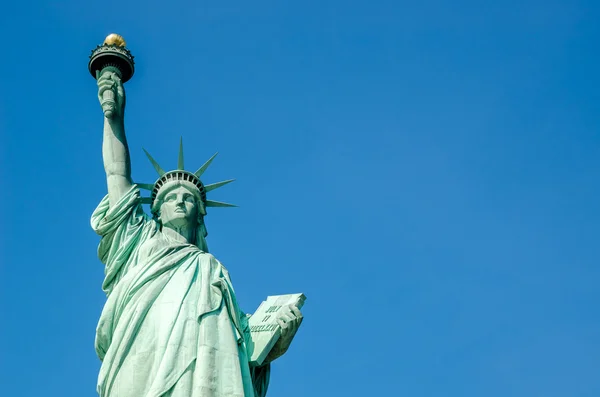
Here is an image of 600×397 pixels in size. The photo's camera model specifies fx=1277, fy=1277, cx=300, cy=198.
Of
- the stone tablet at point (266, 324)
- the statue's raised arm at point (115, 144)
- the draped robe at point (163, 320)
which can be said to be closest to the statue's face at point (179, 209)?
the draped robe at point (163, 320)

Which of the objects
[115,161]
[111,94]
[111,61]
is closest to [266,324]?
[115,161]

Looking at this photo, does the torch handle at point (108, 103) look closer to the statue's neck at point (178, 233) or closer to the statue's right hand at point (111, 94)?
the statue's right hand at point (111, 94)

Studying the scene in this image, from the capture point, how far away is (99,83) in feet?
80.4

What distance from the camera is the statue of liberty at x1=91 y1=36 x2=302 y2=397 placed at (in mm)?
20531

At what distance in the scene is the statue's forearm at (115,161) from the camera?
23.4 meters

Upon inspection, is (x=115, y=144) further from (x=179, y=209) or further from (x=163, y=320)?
(x=163, y=320)

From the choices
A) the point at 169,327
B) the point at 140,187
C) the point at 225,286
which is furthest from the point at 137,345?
the point at 140,187

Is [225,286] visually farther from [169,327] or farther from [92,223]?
[92,223]

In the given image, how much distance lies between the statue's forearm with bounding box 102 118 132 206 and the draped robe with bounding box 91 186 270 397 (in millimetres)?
222

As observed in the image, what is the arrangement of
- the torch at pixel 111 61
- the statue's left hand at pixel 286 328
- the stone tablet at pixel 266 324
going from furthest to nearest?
1. the torch at pixel 111 61
2. the statue's left hand at pixel 286 328
3. the stone tablet at pixel 266 324

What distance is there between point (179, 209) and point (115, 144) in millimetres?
1790

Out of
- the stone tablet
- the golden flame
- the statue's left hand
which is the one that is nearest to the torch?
the golden flame

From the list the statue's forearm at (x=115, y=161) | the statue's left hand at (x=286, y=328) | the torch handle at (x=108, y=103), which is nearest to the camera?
the statue's left hand at (x=286, y=328)

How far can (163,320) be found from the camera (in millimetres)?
21125
